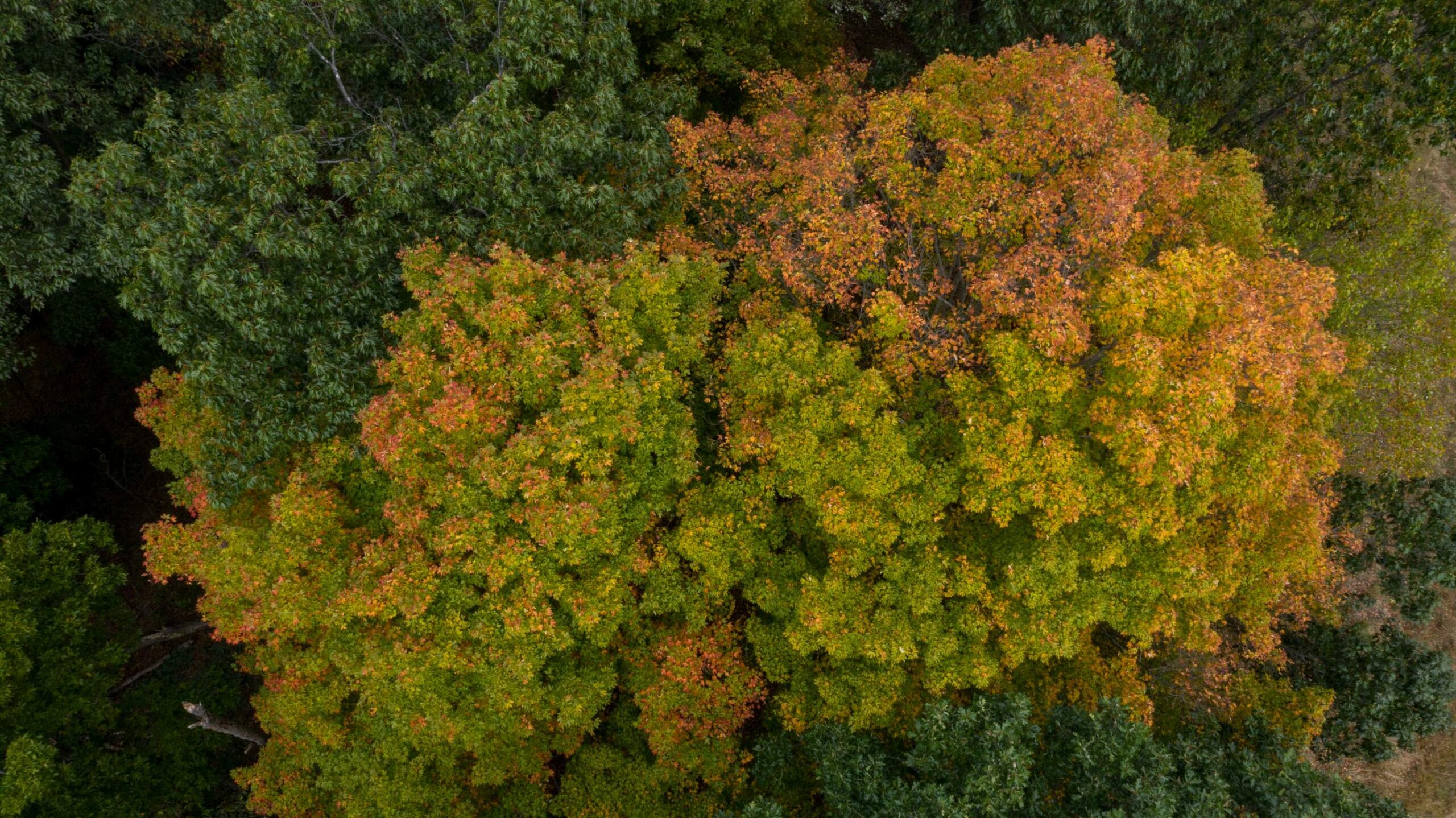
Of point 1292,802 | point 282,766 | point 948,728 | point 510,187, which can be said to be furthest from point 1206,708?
point 282,766

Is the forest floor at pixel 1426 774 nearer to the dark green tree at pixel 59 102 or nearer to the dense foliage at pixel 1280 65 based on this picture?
the dense foliage at pixel 1280 65

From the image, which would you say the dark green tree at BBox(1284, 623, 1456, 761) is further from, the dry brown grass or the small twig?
the small twig

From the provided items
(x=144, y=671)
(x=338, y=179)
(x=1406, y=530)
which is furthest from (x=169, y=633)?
(x=1406, y=530)

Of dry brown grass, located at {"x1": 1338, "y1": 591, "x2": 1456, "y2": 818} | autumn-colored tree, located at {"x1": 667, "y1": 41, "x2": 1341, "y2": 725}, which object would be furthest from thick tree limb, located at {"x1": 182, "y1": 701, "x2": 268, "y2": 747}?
dry brown grass, located at {"x1": 1338, "y1": 591, "x2": 1456, "y2": 818}

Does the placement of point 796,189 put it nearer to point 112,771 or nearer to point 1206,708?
point 1206,708

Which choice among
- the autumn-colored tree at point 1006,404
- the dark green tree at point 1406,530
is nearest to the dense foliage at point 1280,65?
the autumn-colored tree at point 1006,404
